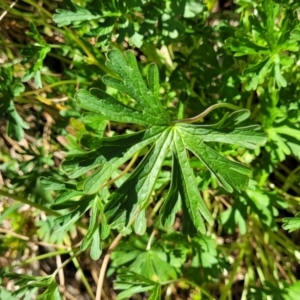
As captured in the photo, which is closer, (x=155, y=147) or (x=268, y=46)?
(x=155, y=147)

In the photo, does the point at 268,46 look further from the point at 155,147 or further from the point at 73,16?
the point at 73,16

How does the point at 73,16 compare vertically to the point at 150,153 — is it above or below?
above

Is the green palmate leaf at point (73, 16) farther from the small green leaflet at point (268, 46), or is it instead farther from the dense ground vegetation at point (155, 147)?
the small green leaflet at point (268, 46)

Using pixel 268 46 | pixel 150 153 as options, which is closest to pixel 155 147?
pixel 150 153

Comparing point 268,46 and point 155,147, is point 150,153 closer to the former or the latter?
point 155,147

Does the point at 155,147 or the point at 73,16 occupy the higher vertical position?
the point at 73,16

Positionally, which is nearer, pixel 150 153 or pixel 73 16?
pixel 150 153

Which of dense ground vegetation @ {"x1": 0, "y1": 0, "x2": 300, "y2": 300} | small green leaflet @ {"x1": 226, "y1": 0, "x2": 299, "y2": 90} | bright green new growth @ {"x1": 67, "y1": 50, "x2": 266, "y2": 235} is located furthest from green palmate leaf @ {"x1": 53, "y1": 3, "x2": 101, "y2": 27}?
small green leaflet @ {"x1": 226, "y1": 0, "x2": 299, "y2": 90}

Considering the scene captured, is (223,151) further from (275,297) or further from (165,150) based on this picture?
(275,297)
